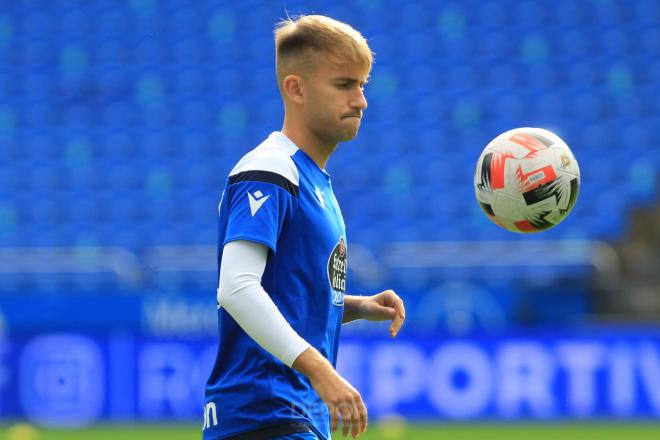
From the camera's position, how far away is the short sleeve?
11.2 feet

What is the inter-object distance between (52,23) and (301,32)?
49.8ft

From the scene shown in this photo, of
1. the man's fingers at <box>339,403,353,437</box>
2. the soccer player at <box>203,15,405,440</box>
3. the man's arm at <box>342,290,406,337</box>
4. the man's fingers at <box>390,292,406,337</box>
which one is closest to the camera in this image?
the man's fingers at <box>339,403,353,437</box>

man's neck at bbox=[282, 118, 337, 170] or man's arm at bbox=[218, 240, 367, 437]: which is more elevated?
man's neck at bbox=[282, 118, 337, 170]

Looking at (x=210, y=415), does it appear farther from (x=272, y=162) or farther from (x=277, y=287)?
(x=272, y=162)

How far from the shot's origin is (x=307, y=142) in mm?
3801

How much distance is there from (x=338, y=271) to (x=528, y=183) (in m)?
0.93

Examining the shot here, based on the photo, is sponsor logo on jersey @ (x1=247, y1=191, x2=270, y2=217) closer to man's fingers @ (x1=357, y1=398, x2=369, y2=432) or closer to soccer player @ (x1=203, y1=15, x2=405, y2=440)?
soccer player @ (x1=203, y1=15, x2=405, y2=440)

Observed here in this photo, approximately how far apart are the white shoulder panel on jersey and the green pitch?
6535 millimetres

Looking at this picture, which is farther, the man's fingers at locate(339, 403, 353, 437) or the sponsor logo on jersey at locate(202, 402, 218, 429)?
the sponsor logo on jersey at locate(202, 402, 218, 429)

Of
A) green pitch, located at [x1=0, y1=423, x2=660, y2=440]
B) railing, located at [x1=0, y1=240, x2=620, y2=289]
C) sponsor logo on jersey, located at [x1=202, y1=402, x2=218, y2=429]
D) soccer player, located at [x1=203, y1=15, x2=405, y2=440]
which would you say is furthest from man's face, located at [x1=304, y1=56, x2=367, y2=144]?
railing, located at [x1=0, y1=240, x2=620, y2=289]

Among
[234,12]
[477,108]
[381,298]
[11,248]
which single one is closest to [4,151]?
[11,248]

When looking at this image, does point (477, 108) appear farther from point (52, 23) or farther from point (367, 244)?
point (52, 23)

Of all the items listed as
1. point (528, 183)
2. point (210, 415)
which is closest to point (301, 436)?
point (210, 415)

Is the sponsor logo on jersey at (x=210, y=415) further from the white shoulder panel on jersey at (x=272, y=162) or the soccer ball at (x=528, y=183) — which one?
the soccer ball at (x=528, y=183)
